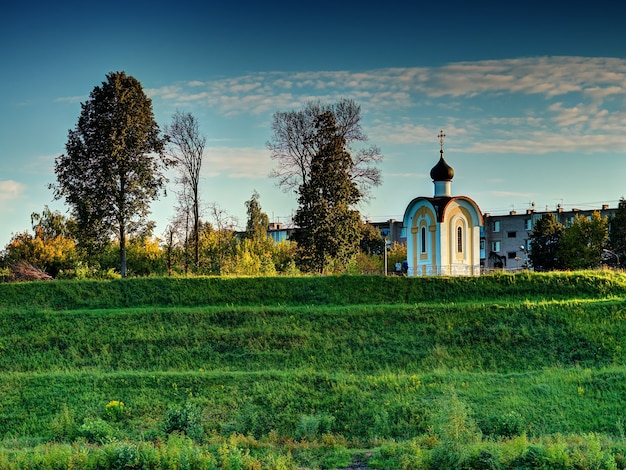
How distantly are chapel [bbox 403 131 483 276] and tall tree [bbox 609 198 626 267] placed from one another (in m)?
21.4

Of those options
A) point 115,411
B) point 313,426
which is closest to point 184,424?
point 115,411

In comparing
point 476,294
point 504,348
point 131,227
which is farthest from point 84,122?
point 504,348

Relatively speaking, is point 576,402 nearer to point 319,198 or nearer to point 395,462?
point 395,462

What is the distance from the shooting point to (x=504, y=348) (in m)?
21.8

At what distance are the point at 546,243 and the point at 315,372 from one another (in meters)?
43.2

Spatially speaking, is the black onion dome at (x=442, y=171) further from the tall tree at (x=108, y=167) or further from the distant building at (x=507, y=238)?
the distant building at (x=507, y=238)

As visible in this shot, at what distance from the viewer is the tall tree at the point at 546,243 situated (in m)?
57.2

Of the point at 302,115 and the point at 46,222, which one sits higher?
the point at 302,115

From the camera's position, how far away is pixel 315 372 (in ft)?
62.7

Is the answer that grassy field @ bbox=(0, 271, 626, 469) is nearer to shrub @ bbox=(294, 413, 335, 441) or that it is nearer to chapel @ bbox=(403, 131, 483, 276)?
shrub @ bbox=(294, 413, 335, 441)

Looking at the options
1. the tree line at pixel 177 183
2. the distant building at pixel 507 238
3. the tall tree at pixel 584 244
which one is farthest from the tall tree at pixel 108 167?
the distant building at pixel 507 238

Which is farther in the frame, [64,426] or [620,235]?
[620,235]

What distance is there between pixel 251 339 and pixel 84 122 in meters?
17.5

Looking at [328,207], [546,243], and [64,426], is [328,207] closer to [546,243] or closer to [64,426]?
[64,426]
